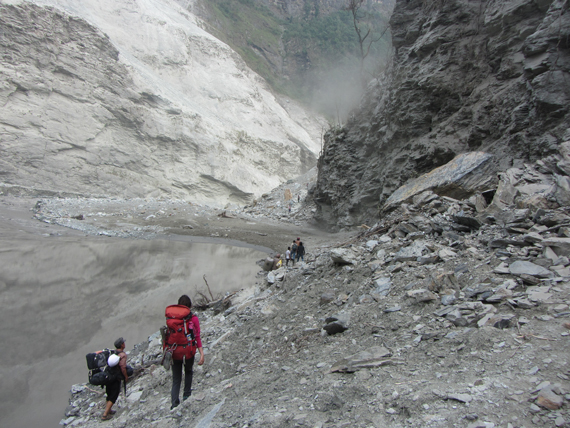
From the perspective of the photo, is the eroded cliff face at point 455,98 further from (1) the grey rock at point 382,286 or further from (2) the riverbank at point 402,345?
(1) the grey rock at point 382,286

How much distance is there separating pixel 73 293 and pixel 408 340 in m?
9.09

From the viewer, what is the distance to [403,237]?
7.07 meters

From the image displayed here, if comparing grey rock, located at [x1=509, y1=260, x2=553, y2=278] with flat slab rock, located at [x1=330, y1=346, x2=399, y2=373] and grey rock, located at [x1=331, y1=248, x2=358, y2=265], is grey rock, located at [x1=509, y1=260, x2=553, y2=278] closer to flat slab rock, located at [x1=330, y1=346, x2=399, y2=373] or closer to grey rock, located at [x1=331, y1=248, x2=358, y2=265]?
flat slab rock, located at [x1=330, y1=346, x2=399, y2=373]

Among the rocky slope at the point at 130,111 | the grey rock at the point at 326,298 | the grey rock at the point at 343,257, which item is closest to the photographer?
→ the grey rock at the point at 326,298

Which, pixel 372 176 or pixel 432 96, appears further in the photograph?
pixel 372 176

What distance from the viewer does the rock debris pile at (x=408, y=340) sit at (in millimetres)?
2562

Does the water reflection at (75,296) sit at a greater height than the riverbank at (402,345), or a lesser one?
greater

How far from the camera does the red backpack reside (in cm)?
353

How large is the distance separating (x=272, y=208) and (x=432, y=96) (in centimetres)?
Result: 1547

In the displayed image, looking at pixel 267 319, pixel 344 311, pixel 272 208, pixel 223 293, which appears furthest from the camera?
pixel 272 208

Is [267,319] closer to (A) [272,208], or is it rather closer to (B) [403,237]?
(B) [403,237]

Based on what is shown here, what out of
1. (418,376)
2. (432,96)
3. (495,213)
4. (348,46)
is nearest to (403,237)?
(495,213)

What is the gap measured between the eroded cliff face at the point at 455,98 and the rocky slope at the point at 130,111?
1723 cm

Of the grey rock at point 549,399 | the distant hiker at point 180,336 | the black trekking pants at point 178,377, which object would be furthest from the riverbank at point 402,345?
the distant hiker at point 180,336
